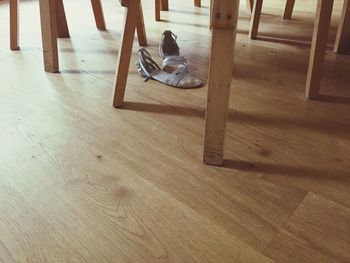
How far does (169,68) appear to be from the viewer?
3.99 feet

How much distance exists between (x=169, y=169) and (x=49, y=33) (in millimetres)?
740

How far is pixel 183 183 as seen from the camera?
0.70m

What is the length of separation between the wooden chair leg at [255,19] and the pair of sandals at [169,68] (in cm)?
37

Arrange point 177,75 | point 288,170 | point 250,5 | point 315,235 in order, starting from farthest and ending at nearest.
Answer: point 250,5 → point 177,75 → point 288,170 → point 315,235

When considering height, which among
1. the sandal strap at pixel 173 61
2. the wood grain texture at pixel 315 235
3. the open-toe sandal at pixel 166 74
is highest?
the sandal strap at pixel 173 61

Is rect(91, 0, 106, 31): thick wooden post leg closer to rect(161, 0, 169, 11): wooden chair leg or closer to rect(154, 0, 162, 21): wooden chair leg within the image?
rect(154, 0, 162, 21): wooden chair leg

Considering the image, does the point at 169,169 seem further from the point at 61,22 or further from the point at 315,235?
the point at 61,22

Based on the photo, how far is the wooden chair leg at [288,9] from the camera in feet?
5.41

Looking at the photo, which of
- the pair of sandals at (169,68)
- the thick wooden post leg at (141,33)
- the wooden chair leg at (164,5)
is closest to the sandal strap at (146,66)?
the pair of sandals at (169,68)

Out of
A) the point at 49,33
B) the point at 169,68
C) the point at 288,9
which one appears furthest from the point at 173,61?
the point at 288,9

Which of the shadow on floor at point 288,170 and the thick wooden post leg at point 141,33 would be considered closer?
the shadow on floor at point 288,170

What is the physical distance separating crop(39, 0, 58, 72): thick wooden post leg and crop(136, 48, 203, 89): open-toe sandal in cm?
30

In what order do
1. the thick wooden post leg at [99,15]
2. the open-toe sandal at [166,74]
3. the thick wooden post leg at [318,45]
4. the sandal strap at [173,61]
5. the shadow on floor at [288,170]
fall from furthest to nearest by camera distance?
the thick wooden post leg at [99,15] < the sandal strap at [173,61] < the open-toe sandal at [166,74] < the thick wooden post leg at [318,45] < the shadow on floor at [288,170]

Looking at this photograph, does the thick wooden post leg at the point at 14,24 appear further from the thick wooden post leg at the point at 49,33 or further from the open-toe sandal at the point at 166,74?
the open-toe sandal at the point at 166,74
